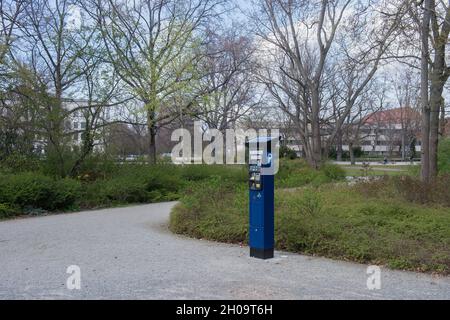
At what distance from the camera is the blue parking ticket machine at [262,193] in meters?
7.66

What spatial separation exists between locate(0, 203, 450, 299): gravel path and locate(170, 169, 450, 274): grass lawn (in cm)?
31

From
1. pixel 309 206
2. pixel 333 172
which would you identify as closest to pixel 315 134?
pixel 333 172

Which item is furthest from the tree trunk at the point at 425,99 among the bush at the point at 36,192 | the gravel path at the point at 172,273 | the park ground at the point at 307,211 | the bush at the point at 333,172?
the bush at the point at 333,172

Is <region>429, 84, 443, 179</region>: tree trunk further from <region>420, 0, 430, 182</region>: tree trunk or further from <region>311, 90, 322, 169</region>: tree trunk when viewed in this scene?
<region>311, 90, 322, 169</region>: tree trunk

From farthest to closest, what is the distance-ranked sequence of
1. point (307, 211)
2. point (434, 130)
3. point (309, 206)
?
point (434, 130) → point (309, 206) → point (307, 211)

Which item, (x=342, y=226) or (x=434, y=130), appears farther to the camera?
(x=434, y=130)

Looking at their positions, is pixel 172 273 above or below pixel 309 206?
below

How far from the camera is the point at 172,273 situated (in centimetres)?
689

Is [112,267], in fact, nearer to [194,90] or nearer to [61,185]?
[61,185]

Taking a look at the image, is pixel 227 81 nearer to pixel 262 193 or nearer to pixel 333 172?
pixel 333 172

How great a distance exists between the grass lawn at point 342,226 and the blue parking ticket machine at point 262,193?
83 centimetres

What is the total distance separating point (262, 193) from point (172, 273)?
74.4 inches

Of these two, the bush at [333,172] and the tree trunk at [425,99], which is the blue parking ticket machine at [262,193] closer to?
the tree trunk at [425,99]

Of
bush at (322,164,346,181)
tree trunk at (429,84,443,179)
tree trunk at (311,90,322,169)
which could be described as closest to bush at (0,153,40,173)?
tree trunk at (429,84,443,179)
